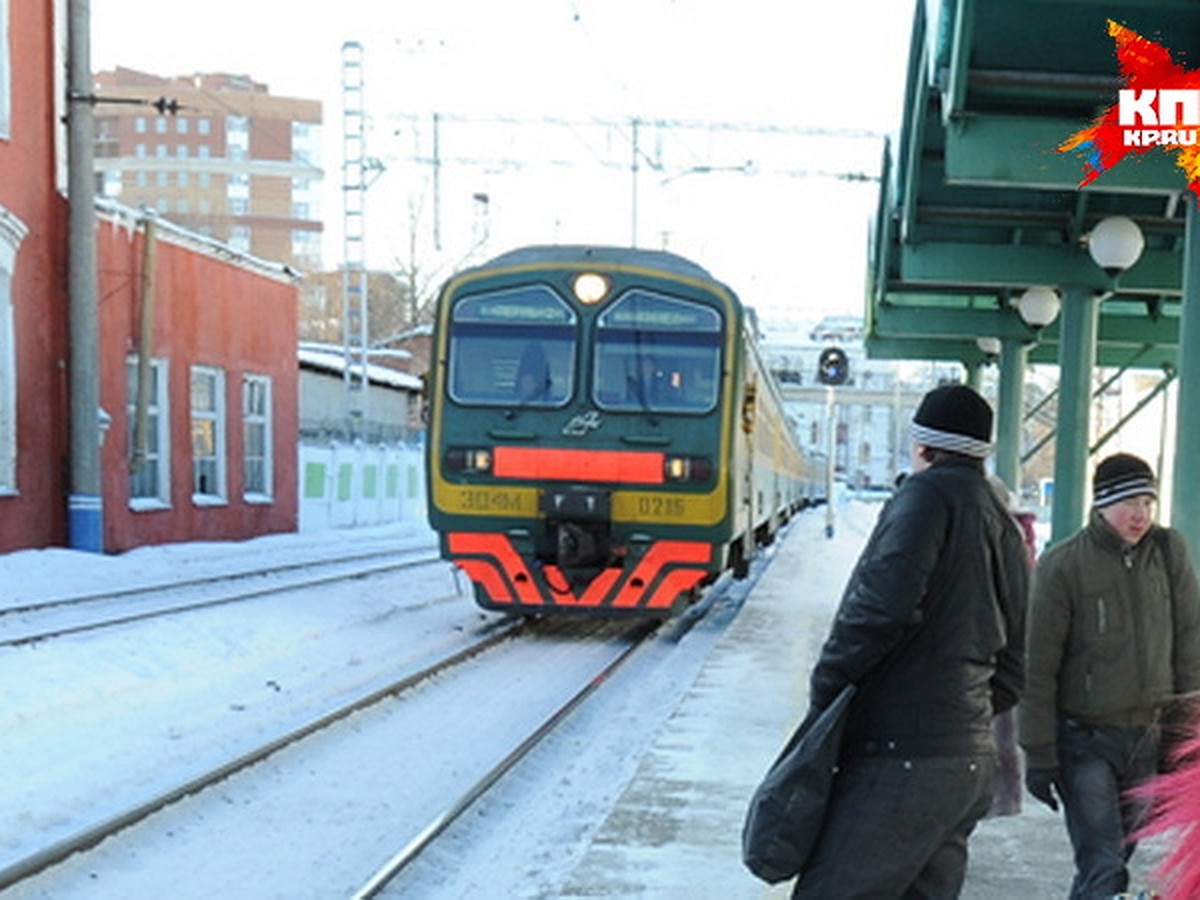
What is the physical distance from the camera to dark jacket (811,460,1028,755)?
109 inches

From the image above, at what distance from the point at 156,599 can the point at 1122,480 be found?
1113cm

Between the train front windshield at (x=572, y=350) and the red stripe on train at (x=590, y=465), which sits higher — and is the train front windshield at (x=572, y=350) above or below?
above

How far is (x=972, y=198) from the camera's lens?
386 inches

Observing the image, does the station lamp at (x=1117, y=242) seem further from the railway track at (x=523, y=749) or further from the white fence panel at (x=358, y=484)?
the white fence panel at (x=358, y=484)

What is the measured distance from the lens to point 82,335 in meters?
15.3

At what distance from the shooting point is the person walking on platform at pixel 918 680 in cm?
279

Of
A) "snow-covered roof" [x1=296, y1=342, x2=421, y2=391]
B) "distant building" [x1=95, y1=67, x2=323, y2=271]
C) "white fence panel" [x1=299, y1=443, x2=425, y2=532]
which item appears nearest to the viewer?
"white fence panel" [x1=299, y1=443, x2=425, y2=532]

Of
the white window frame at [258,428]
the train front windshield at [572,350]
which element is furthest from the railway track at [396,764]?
the white window frame at [258,428]

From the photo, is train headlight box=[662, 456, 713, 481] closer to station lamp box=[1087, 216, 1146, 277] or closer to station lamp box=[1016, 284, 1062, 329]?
station lamp box=[1016, 284, 1062, 329]

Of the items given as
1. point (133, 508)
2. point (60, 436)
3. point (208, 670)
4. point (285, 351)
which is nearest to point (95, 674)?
point (208, 670)

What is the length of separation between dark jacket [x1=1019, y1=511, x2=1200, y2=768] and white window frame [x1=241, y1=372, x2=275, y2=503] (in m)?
18.6

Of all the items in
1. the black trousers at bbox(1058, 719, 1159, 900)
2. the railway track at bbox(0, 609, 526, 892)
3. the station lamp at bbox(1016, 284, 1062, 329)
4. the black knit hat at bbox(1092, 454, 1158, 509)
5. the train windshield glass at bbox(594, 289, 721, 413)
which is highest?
the station lamp at bbox(1016, 284, 1062, 329)

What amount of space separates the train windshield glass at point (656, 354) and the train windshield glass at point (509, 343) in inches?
13.2
